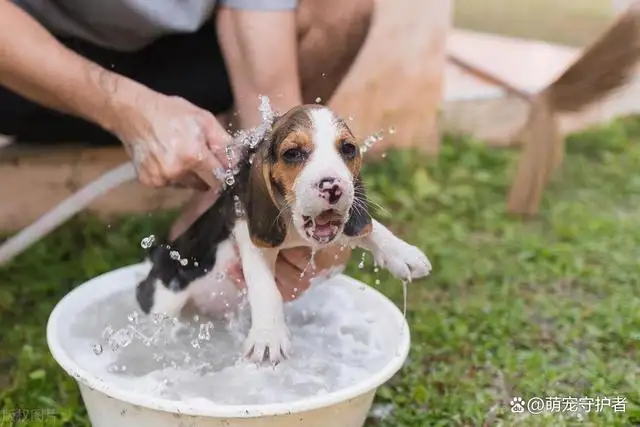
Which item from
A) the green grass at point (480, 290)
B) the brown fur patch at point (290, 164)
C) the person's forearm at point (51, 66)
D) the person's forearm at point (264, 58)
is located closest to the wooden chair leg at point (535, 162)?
the green grass at point (480, 290)

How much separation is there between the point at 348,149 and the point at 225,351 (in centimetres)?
45

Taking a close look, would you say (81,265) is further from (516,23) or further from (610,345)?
(516,23)

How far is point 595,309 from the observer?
190 cm

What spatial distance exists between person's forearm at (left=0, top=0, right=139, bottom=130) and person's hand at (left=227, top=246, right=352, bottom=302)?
1.20ft

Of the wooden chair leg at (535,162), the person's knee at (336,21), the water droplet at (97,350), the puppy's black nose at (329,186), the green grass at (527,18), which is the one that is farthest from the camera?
Result: the green grass at (527,18)

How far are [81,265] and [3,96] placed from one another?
1.46 feet

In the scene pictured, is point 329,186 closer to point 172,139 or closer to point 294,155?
point 294,155

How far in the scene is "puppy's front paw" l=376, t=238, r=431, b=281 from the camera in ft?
4.04

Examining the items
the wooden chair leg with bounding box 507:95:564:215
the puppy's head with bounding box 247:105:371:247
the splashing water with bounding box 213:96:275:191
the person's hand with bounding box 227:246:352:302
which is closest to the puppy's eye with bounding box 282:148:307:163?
the puppy's head with bounding box 247:105:371:247

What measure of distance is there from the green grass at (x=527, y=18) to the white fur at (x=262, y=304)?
2.30 metres

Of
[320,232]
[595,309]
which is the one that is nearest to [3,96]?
[320,232]

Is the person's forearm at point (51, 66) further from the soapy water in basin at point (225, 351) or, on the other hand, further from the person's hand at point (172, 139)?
the soapy water in basin at point (225, 351)

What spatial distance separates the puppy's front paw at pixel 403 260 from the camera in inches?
48.5

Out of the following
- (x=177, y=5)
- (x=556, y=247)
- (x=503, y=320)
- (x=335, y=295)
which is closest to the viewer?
(x=335, y=295)
